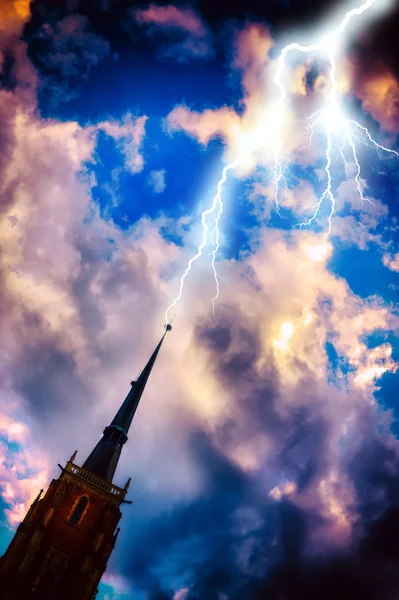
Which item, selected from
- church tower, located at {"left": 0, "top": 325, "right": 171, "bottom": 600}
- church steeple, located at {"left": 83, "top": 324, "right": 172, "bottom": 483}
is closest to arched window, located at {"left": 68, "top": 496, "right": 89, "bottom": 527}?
church tower, located at {"left": 0, "top": 325, "right": 171, "bottom": 600}

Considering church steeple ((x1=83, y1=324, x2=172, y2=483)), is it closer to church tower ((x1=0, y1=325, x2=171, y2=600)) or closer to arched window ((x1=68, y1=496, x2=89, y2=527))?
church tower ((x1=0, y1=325, x2=171, y2=600))

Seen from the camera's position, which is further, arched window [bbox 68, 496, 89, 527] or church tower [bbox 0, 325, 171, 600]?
arched window [bbox 68, 496, 89, 527]

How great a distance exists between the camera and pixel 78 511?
2689 centimetres

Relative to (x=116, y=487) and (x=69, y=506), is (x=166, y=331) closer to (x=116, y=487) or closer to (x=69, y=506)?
(x=116, y=487)

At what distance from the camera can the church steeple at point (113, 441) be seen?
97.1 feet

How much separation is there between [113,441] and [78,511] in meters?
6.41

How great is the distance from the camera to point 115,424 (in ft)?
108

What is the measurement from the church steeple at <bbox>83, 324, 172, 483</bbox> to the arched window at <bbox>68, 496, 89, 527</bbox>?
2.17 metres

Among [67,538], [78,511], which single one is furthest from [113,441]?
[67,538]

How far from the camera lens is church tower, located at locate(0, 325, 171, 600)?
23172mm

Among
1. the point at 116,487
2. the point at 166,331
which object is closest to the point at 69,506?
the point at 116,487

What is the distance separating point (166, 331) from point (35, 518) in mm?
22946

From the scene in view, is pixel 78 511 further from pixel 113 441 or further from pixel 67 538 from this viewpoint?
pixel 113 441

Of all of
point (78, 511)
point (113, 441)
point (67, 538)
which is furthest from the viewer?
point (113, 441)
